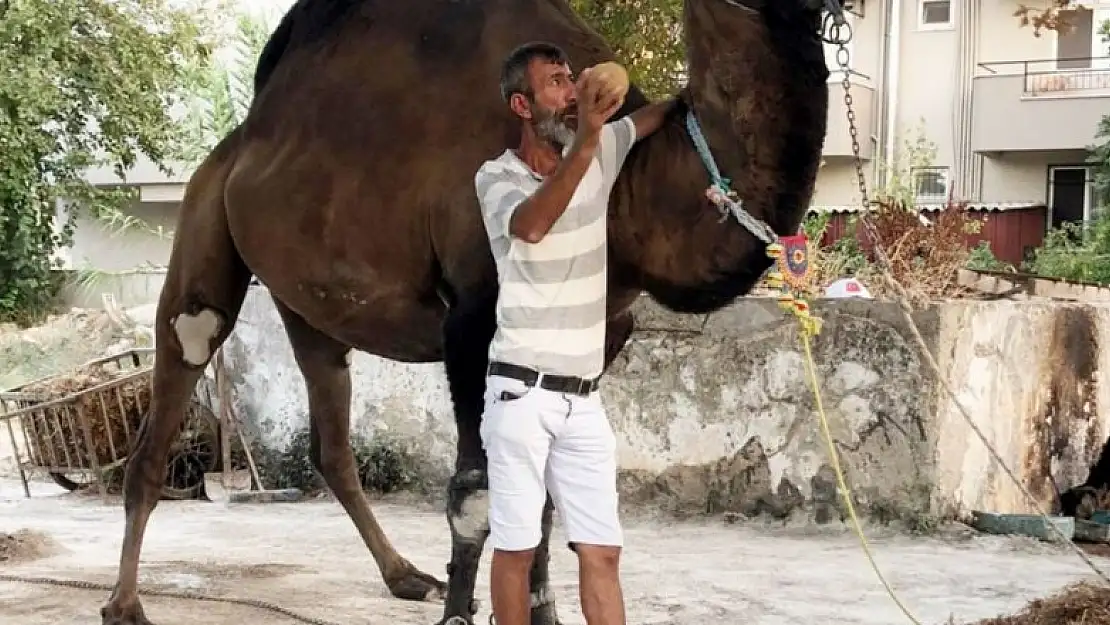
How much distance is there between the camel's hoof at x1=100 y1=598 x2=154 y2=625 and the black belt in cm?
221

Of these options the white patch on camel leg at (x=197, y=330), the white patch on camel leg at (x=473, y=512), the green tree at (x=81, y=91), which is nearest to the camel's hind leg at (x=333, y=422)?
the white patch on camel leg at (x=197, y=330)

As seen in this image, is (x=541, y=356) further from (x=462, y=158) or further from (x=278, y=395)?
(x=278, y=395)

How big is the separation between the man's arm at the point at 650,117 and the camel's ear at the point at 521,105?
0.33 m

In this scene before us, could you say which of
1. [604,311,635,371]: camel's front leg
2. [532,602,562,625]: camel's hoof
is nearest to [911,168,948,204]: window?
[604,311,635,371]: camel's front leg

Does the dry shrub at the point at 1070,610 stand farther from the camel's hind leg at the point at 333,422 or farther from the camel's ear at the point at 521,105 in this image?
the camel's ear at the point at 521,105

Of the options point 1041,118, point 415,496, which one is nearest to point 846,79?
point 415,496

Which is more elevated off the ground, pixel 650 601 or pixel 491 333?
pixel 491 333

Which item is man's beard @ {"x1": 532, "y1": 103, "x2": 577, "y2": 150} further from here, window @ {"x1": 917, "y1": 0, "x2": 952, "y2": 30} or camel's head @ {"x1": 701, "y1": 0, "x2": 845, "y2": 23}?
window @ {"x1": 917, "y1": 0, "x2": 952, "y2": 30}

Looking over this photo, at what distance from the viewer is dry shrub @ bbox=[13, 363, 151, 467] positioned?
28.4 ft

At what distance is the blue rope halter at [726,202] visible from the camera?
342cm

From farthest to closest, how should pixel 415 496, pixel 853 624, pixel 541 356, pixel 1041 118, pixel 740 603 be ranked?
pixel 1041 118, pixel 415 496, pixel 740 603, pixel 853 624, pixel 541 356

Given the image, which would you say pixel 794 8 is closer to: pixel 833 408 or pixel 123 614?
pixel 123 614

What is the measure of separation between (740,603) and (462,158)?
2186 millimetres

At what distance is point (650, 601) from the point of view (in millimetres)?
5234
